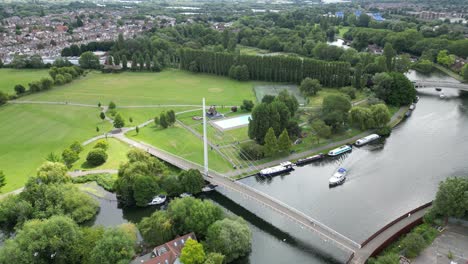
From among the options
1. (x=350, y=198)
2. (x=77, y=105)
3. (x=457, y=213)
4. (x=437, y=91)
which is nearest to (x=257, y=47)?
(x=437, y=91)

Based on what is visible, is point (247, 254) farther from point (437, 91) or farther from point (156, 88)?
point (437, 91)

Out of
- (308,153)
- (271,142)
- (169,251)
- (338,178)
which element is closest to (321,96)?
(308,153)

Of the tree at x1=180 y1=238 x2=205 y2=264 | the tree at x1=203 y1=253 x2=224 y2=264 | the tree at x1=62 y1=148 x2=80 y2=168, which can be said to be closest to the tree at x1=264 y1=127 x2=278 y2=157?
the tree at x1=203 y1=253 x2=224 y2=264

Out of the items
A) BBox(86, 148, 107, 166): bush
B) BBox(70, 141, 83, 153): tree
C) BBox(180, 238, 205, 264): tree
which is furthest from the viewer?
BBox(70, 141, 83, 153): tree

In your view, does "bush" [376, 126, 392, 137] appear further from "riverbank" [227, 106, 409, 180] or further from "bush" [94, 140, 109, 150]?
"bush" [94, 140, 109, 150]

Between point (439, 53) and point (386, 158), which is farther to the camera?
point (439, 53)

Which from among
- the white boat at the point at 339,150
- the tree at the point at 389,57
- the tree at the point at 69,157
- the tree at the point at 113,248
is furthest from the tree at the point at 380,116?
the tree at the point at 69,157

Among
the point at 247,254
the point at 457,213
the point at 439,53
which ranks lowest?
the point at 247,254

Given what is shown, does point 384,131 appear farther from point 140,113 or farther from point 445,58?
point 445,58
